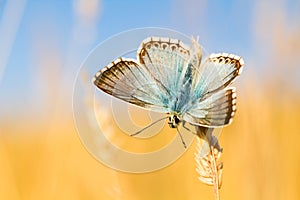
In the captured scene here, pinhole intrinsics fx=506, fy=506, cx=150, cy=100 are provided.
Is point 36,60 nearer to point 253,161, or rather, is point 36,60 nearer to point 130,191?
point 130,191

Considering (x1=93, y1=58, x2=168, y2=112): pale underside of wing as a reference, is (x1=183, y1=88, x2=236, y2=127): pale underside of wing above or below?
below

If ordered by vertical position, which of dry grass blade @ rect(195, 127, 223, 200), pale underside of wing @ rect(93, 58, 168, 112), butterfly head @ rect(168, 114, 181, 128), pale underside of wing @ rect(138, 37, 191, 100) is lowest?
dry grass blade @ rect(195, 127, 223, 200)

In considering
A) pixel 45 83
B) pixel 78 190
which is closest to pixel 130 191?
pixel 78 190

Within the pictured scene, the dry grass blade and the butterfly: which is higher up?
the butterfly
